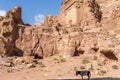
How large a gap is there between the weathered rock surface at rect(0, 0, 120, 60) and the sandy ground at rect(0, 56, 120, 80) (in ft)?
6.01

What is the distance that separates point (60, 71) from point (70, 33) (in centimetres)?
678

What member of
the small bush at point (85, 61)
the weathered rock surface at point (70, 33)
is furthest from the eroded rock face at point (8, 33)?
the small bush at point (85, 61)

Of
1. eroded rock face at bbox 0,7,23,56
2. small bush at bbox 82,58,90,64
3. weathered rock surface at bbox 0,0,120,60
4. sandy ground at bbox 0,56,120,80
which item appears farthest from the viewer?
eroded rock face at bbox 0,7,23,56

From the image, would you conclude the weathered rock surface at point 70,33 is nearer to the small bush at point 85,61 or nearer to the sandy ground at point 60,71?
the small bush at point 85,61

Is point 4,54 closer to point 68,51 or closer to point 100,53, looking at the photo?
point 68,51

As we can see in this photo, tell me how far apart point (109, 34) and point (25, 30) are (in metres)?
10.3

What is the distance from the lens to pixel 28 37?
3312 centimetres

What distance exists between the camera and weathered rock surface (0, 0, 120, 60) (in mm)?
30578

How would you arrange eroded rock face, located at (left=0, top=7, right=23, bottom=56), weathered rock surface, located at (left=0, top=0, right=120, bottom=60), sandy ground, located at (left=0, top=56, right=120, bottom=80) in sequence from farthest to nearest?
eroded rock face, located at (left=0, top=7, right=23, bottom=56) < weathered rock surface, located at (left=0, top=0, right=120, bottom=60) < sandy ground, located at (left=0, top=56, right=120, bottom=80)

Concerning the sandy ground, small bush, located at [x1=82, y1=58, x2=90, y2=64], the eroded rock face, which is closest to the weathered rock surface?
the eroded rock face

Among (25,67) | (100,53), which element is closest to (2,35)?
(25,67)

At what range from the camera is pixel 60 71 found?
26.7 metres

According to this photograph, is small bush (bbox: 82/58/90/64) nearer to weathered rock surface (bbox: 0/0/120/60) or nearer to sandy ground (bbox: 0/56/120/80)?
sandy ground (bbox: 0/56/120/80)

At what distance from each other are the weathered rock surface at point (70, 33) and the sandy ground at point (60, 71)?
1832mm
